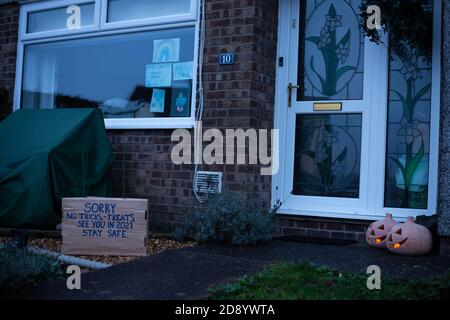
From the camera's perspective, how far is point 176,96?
22.5ft

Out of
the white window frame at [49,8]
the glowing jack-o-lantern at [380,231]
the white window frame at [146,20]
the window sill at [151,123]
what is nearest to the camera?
the glowing jack-o-lantern at [380,231]

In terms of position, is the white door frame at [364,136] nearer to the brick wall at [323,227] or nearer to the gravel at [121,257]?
the brick wall at [323,227]

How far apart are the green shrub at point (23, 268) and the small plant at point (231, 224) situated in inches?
59.6

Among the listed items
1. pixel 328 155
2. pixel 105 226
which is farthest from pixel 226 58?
pixel 105 226

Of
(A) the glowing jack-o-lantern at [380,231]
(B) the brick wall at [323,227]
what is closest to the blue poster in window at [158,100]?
(B) the brick wall at [323,227]

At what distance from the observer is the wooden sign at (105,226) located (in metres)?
5.17

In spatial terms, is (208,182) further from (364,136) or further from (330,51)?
(330,51)

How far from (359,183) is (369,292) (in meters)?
2.53

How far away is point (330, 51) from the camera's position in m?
6.36

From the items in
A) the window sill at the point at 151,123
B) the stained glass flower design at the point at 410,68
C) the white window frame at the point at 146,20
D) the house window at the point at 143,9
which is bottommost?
the window sill at the point at 151,123

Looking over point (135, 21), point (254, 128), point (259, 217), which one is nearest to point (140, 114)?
point (135, 21)

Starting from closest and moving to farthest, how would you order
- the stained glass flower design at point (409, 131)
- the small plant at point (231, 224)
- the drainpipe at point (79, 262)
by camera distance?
1. the drainpipe at point (79, 262)
2. the small plant at point (231, 224)
3. the stained glass flower design at point (409, 131)

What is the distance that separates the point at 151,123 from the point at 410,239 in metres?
3.23

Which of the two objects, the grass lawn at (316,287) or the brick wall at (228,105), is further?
the brick wall at (228,105)
